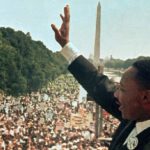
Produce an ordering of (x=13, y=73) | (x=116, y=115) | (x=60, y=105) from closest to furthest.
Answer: (x=116, y=115)
(x=60, y=105)
(x=13, y=73)

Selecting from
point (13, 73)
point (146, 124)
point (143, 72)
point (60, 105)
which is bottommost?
point (146, 124)

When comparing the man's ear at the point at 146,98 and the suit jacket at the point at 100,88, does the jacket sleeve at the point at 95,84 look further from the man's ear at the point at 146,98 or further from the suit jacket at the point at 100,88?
the man's ear at the point at 146,98

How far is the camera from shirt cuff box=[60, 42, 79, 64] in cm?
251

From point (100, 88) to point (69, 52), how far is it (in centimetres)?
23

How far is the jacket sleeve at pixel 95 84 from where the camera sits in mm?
2377

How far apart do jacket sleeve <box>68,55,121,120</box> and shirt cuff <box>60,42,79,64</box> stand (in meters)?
0.02

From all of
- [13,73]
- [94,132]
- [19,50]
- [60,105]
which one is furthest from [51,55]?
[94,132]

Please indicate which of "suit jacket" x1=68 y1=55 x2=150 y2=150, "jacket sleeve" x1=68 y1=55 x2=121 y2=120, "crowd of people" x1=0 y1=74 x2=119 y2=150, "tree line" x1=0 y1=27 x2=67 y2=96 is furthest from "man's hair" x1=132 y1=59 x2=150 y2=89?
"tree line" x1=0 y1=27 x2=67 y2=96

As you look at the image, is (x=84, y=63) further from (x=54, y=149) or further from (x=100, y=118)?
(x=100, y=118)

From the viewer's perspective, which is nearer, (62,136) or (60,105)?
(62,136)

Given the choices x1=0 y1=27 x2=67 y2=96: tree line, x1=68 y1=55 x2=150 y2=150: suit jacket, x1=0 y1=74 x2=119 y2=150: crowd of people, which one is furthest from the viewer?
x1=0 y1=27 x2=67 y2=96: tree line

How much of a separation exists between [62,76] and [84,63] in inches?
1705

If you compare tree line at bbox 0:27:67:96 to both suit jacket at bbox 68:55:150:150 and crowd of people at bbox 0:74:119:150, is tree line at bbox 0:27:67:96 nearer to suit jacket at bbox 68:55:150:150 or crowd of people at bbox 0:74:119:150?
crowd of people at bbox 0:74:119:150

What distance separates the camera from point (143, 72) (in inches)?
77.4
